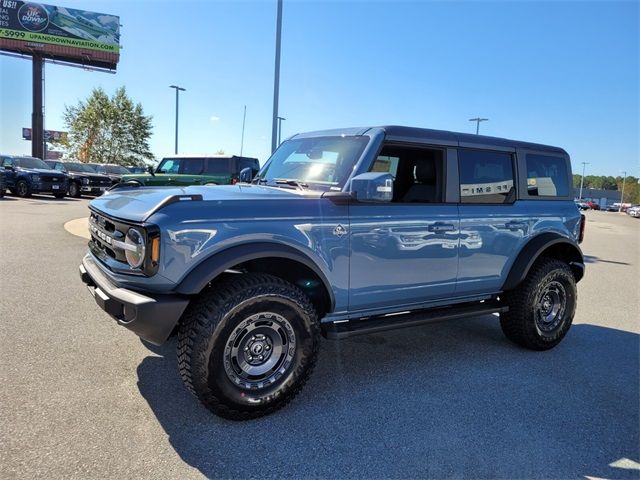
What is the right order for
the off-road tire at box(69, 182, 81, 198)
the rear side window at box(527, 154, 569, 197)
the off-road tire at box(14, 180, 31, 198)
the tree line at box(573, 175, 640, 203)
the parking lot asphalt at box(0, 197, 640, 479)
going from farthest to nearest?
the tree line at box(573, 175, 640, 203), the off-road tire at box(69, 182, 81, 198), the off-road tire at box(14, 180, 31, 198), the rear side window at box(527, 154, 569, 197), the parking lot asphalt at box(0, 197, 640, 479)

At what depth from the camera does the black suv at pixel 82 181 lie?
71.1 ft

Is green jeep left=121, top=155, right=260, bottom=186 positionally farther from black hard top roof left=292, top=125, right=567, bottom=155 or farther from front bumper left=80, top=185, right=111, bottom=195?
black hard top roof left=292, top=125, right=567, bottom=155

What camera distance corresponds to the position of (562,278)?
15.5 ft

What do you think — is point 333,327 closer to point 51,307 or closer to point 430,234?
point 430,234

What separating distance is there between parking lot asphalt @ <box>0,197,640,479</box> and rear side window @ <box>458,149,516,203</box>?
152cm

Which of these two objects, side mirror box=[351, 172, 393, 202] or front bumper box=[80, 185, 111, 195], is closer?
side mirror box=[351, 172, 393, 202]

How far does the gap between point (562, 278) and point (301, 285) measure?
2.90m

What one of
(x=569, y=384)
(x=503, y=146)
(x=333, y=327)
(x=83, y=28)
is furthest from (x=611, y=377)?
(x=83, y=28)

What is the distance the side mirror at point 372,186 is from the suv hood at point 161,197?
309 mm

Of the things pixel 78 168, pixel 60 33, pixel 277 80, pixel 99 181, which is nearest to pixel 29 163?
pixel 99 181

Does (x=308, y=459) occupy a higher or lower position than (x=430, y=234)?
lower

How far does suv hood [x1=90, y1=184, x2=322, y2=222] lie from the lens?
9.44 feet

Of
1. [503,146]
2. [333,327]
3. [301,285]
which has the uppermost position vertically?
[503,146]

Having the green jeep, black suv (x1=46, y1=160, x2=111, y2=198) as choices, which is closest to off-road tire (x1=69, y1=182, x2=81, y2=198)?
black suv (x1=46, y1=160, x2=111, y2=198)
